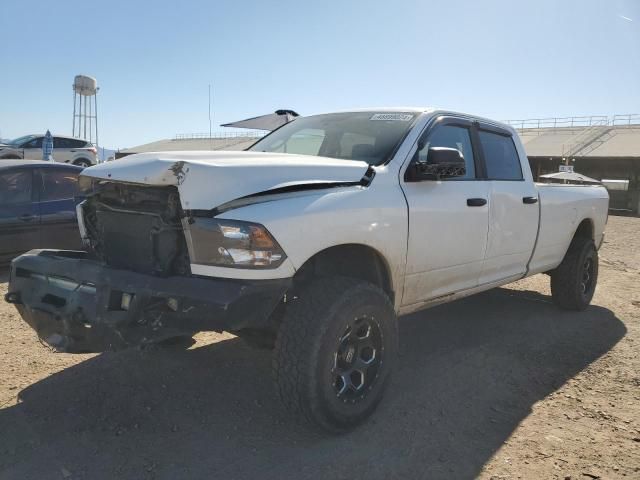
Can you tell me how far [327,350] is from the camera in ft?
9.46

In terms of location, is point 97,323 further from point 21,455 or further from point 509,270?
point 509,270

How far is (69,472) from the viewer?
2.66 metres

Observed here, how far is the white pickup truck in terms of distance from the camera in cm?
268

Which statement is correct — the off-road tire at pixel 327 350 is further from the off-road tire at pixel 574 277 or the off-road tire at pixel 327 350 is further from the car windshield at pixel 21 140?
the car windshield at pixel 21 140

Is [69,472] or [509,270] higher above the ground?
[509,270]

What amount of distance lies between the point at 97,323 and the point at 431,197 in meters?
2.22

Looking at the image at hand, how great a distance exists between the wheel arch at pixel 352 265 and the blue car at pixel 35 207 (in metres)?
4.71

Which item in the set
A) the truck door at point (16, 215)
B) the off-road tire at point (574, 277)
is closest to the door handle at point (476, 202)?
the off-road tire at point (574, 277)

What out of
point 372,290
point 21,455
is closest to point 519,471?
point 372,290

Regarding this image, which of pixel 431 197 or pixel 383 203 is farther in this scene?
pixel 431 197

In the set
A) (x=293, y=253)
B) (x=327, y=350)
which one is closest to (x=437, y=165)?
(x=293, y=253)

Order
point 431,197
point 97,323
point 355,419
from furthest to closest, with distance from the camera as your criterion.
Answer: point 431,197
point 355,419
point 97,323

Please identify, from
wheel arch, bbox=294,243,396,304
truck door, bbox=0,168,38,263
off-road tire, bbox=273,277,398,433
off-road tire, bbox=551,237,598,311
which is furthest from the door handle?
truck door, bbox=0,168,38,263

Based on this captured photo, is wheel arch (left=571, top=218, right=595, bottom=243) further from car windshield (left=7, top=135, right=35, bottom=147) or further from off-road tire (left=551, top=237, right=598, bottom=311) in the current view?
car windshield (left=7, top=135, right=35, bottom=147)
